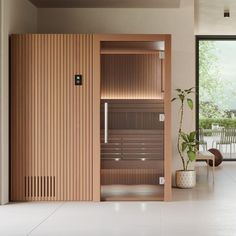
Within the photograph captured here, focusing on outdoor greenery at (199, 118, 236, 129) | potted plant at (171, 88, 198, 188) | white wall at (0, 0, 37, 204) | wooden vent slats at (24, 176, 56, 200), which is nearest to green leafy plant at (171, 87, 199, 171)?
potted plant at (171, 88, 198, 188)

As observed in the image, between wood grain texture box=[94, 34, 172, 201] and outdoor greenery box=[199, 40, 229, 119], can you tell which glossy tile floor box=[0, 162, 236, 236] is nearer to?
wood grain texture box=[94, 34, 172, 201]

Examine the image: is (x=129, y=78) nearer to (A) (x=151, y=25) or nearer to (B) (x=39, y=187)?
(A) (x=151, y=25)

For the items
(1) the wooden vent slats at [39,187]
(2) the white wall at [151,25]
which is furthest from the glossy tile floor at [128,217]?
(2) the white wall at [151,25]

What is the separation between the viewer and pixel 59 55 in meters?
6.70

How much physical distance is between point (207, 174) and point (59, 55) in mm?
4270

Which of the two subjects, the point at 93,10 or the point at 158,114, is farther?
the point at 93,10

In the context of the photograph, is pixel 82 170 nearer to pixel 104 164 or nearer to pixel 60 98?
pixel 104 164

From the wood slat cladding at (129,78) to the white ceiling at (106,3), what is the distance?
1.24 metres

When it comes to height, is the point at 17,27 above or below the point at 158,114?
above

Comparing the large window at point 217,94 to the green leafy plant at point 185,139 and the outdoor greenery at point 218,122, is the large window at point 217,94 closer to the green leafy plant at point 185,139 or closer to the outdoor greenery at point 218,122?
the outdoor greenery at point 218,122

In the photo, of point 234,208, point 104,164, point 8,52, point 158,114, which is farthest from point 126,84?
point 234,208

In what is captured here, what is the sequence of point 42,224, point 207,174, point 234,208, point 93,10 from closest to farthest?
point 42,224, point 234,208, point 93,10, point 207,174

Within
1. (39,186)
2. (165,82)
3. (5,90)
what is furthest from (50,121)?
(165,82)

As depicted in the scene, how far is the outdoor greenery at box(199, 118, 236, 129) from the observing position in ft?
41.1
